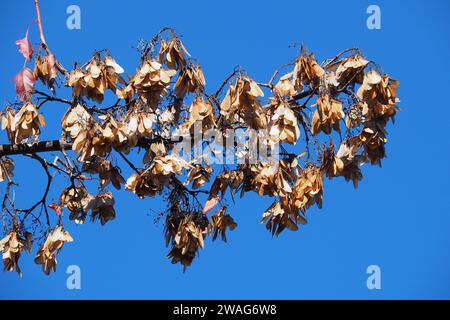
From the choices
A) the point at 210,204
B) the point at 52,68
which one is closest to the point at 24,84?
the point at 52,68

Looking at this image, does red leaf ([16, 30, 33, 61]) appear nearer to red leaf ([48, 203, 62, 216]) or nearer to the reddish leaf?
the reddish leaf

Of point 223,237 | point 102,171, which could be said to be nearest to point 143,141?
point 102,171

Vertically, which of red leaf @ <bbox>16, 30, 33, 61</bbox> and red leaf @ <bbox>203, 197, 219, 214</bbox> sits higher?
red leaf @ <bbox>16, 30, 33, 61</bbox>

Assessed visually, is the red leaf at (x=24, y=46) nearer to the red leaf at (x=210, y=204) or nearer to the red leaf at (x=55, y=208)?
the red leaf at (x=55, y=208)

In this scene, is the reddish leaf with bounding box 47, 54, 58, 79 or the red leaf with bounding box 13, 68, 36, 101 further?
the reddish leaf with bounding box 47, 54, 58, 79

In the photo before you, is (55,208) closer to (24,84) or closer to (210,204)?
(24,84)

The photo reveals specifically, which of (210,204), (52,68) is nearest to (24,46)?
(52,68)

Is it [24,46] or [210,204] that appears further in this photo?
[24,46]

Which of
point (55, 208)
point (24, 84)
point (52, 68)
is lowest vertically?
point (55, 208)

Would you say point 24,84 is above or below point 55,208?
above
